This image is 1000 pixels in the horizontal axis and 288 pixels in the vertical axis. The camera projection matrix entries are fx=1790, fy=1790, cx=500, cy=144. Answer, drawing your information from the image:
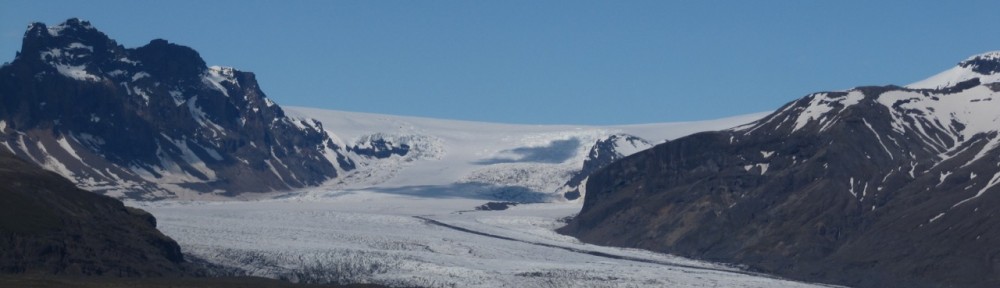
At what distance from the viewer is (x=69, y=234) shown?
124 m

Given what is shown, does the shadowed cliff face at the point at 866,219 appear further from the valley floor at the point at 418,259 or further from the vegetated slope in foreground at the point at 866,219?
the valley floor at the point at 418,259

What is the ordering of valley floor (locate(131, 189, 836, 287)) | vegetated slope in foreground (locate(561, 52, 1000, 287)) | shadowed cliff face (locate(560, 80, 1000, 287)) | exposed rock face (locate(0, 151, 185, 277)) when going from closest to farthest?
exposed rock face (locate(0, 151, 185, 277)), valley floor (locate(131, 189, 836, 287)), shadowed cliff face (locate(560, 80, 1000, 287)), vegetated slope in foreground (locate(561, 52, 1000, 287))

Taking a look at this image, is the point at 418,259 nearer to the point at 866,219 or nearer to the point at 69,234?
the point at 69,234

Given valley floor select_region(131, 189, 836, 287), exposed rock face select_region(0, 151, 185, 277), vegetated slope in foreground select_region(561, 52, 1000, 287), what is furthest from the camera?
vegetated slope in foreground select_region(561, 52, 1000, 287)

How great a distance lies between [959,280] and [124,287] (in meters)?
74.3

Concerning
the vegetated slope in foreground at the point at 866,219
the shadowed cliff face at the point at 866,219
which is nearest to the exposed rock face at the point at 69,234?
the shadowed cliff face at the point at 866,219

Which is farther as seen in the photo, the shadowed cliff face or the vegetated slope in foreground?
the vegetated slope in foreground

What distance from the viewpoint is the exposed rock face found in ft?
Answer: 391

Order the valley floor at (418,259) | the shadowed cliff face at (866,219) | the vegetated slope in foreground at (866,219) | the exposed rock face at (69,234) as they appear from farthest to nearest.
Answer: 1. the vegetated slope in foreground at (866,219)
2. the shadowed cliff face at (866,219)
3. the valley floor at (418,259)
4. the exposed rock face at (69,234)

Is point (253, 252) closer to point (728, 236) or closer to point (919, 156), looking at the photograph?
point (728, 236)

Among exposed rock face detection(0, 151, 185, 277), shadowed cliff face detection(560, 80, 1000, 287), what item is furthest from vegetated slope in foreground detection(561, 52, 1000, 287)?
exposed rock face detection(0, 151, 185, 277)

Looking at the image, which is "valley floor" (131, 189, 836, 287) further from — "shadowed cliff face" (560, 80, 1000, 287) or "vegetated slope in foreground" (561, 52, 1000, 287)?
"vegetated slope in foreground" (561, 52, 1000, 287)

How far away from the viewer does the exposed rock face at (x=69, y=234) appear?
119 meters

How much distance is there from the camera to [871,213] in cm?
17900
